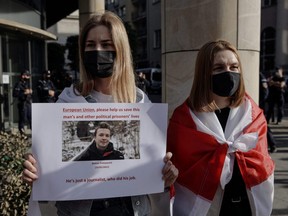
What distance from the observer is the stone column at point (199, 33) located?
4090mm

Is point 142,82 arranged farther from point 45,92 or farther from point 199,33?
point 45,92

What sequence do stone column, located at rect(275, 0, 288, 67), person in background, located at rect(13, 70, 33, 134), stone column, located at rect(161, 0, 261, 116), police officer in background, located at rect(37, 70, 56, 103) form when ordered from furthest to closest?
1. stone column, located at rect(275, 0, 288, 67)
2. police officer in background, located at rect(37, 70, 56, 103)
3. person in background, located at rect(13, 70, 33, 134)
4. stone column, located at rect(161, 0, 261, 116)

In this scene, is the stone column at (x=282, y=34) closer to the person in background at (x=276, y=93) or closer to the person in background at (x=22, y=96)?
the person in background at (x=276, y=93)

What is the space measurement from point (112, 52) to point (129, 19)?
54.4m

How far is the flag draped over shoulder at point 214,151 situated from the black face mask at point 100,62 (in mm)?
591

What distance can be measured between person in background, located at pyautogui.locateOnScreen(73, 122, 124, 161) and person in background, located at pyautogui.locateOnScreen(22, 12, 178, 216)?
160mm

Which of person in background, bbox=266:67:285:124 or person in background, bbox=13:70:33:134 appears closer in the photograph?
person in background, bbox=13:70:33:134

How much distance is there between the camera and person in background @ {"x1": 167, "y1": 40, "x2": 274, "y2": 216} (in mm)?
2078

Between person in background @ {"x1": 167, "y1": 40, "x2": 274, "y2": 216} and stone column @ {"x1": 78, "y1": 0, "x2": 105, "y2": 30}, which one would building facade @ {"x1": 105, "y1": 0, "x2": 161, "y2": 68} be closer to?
stone column @ {"x1": 78, "y1": 0, "x2": 105, "y2": 30}

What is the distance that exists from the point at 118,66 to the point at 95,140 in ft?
1.24

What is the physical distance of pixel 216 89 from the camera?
2143 millimetres

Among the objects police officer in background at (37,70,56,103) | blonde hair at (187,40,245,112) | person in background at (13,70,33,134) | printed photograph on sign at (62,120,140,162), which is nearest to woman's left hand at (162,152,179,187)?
printed photograph on sign at (62,120,140,162)

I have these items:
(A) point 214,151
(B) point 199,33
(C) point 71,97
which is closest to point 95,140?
(C) point 71,97

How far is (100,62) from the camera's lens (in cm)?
176
